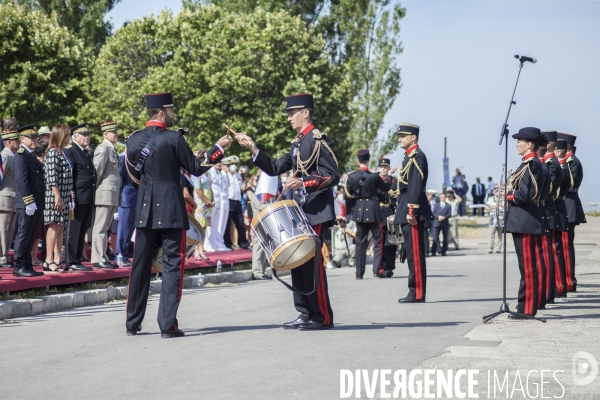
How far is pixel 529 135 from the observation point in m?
10.8

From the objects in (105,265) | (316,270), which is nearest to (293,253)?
(316,270)

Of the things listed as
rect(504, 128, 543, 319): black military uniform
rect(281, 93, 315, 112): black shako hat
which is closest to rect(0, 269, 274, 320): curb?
rect(281, 93, 315, 112): black shako hat

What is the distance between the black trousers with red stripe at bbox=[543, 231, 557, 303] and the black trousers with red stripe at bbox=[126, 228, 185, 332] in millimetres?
4730

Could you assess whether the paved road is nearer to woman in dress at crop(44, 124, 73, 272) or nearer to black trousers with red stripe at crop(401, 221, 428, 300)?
black trousers with red stripe at crop(401, 221, 428, 300)

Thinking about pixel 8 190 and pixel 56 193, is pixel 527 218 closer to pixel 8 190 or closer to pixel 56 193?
pixel 56 193

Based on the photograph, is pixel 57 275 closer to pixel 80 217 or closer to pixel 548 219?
pixel 80 217

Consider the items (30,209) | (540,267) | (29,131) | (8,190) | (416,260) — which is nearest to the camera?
(540,267)

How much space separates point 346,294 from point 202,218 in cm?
531

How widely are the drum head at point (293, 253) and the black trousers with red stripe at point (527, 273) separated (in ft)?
10.0

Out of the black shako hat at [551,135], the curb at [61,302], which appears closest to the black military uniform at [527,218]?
the black shako hat at [551,135]

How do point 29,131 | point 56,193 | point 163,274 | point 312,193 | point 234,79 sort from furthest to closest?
point 234,79, point 29,131, point 56,193, point 312,193, point 163,274

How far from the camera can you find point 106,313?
38.2 feet

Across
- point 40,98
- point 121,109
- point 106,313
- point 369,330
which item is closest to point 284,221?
point 369,330

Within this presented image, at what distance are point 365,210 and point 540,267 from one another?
23.3 feet
